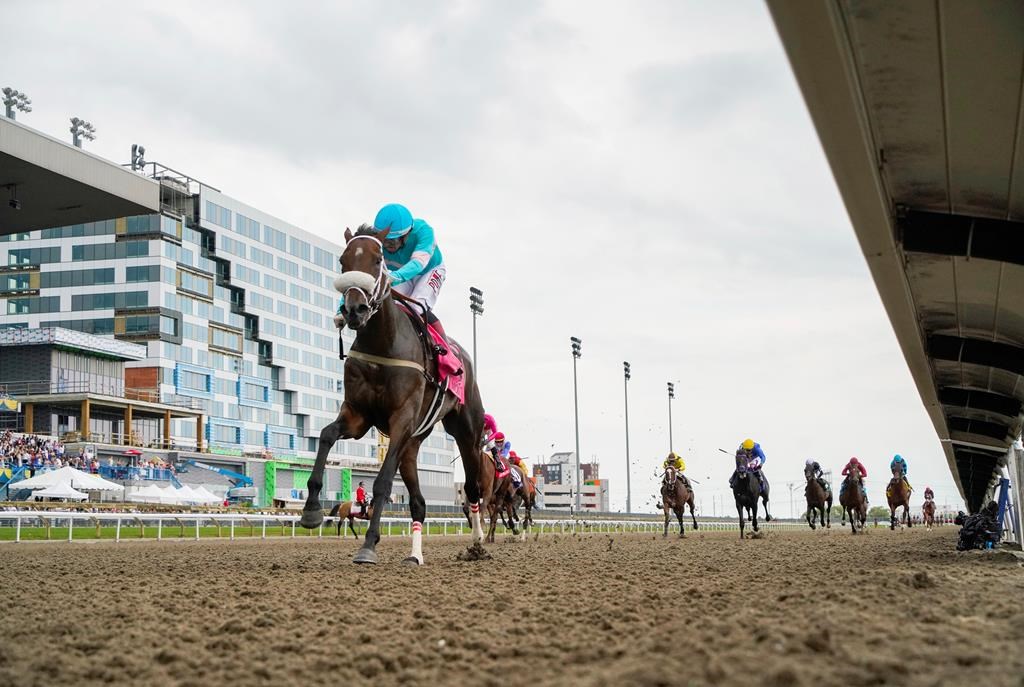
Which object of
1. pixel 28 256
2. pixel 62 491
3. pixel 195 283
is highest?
pixel 28 256

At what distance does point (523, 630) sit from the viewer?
15.6 feet

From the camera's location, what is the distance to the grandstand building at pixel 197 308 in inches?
2963

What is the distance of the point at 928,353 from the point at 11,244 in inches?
3166

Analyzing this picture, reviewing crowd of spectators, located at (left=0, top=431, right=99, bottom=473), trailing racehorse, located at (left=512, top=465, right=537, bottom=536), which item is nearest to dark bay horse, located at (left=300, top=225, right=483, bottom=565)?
trailing racehorse, located at (left=512, top=465, right=537, bottom=536)

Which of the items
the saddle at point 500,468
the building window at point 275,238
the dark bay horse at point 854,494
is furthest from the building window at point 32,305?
the saddle at point 500,468

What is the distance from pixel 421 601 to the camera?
20.1ft

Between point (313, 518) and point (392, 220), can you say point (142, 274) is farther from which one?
point (313, 518)

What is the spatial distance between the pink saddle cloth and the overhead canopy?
11.4 meters

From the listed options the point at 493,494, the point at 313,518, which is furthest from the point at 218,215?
the point at 313,518

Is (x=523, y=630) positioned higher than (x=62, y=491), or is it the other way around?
(x=523, y=630)

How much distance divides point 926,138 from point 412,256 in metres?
4.91

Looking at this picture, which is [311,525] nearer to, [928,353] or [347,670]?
[347,670]

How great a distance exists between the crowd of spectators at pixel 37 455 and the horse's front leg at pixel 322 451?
130 feet

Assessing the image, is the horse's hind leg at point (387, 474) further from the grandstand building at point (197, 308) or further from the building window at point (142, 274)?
the building window at point (142, 274)
